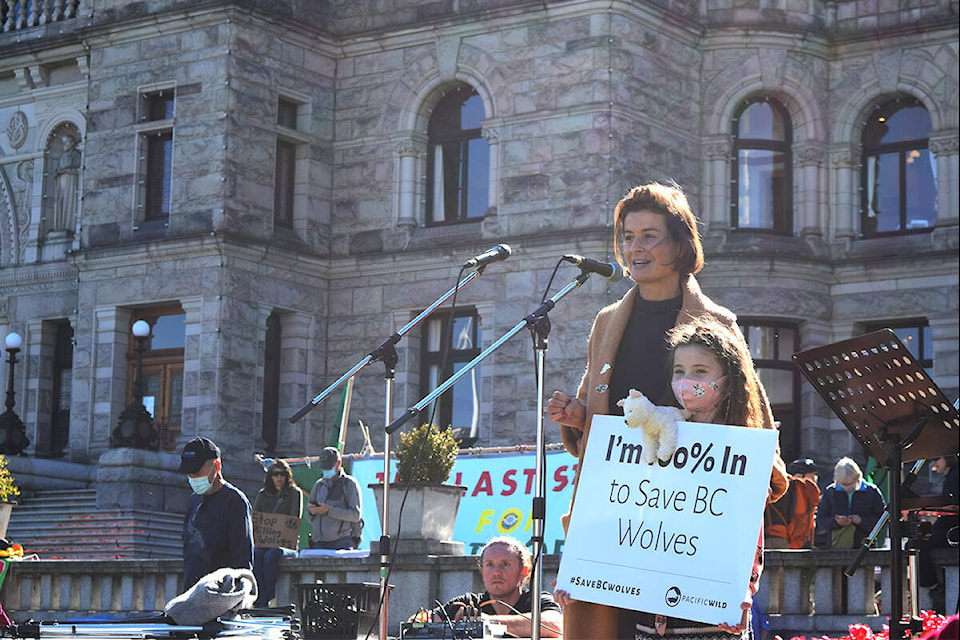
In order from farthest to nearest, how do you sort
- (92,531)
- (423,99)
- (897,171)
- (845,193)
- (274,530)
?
(897,171)
(845,193)
(423,99)
(92,531)
(274,530)

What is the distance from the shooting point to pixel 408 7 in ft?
93.9

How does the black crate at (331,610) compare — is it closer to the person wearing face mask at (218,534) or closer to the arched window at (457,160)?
the person wearing face mask at (218,534)

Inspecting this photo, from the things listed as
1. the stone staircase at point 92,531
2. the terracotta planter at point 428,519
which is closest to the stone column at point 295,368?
the stone staircase at point 92,531

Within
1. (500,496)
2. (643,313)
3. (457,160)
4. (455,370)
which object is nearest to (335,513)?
(500,496)

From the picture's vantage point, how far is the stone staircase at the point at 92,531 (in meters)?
23.7

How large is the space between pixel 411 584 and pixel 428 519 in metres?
0.89

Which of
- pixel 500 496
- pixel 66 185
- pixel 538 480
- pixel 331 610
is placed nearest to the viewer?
pixel 538 480

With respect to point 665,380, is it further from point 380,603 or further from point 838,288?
point 838,288

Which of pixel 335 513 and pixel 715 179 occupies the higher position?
pixel 715 179

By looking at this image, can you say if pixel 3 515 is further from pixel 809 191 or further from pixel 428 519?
pixel 809 191

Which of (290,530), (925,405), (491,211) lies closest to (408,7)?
(491,211)

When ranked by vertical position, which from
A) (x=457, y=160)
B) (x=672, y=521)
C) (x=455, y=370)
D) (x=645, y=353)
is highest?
(x=457, y=160)

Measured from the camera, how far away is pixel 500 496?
67.7ft

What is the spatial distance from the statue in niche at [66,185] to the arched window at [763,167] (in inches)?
464
